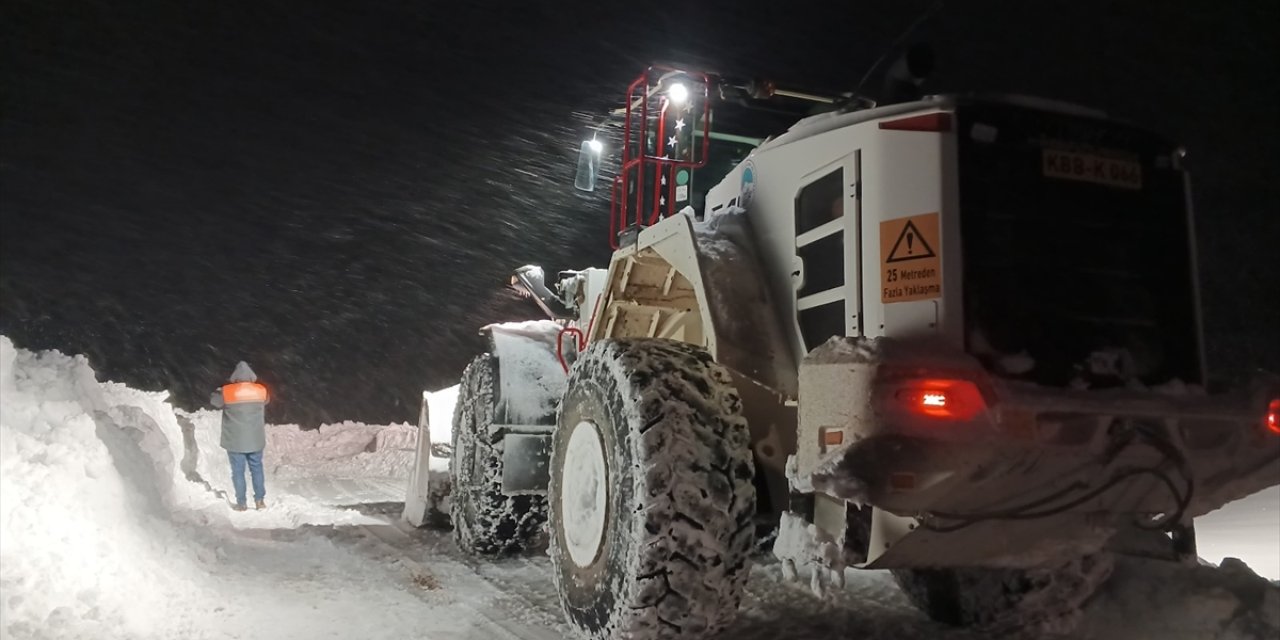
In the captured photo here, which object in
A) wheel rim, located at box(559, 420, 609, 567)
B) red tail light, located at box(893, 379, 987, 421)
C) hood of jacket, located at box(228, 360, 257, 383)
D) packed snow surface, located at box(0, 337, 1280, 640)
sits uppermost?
hood of jacket, located at box(228, 360, 257, 383)

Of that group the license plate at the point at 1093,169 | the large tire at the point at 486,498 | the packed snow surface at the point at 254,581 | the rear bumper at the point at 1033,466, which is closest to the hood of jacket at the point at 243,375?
the packed snow surface at the point at 254,581

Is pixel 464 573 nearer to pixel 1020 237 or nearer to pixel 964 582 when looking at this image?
pixel 964 582

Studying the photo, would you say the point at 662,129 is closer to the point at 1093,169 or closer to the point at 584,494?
the point at 584,494

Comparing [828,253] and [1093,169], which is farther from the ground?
[1093,169]

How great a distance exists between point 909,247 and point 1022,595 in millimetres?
2276

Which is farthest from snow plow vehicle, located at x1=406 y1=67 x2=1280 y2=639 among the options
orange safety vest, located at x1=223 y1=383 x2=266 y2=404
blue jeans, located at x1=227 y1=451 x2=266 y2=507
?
orange safety vest, located at x1=223 y1=383 x2=266 y2=404

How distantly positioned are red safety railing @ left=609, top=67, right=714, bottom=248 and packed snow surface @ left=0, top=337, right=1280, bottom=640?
2.47 m

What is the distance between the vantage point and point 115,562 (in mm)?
4648

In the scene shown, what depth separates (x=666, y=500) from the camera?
3510mm

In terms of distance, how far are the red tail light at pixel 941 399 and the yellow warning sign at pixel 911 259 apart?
0.44 metres

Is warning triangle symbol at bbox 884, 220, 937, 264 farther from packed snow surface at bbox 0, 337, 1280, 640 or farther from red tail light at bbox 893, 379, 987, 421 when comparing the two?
packed snow surface at bbox 0, 337, 1280, 640

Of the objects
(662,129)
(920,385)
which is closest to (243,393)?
(662,129)

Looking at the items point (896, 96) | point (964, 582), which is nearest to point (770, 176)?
point (896, 96)

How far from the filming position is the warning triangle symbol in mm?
3398
